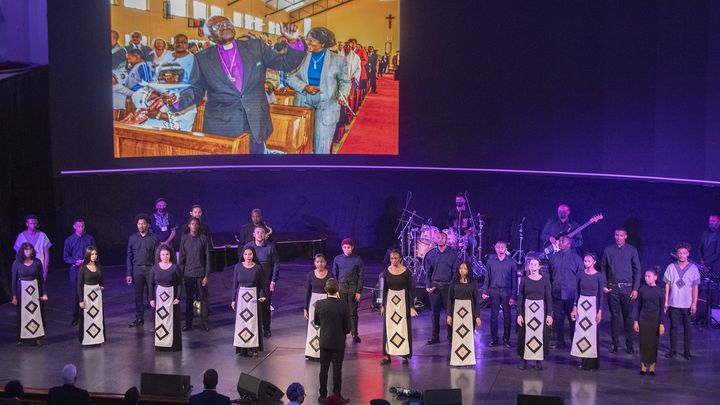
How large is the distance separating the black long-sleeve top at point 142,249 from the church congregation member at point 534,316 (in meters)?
5.35

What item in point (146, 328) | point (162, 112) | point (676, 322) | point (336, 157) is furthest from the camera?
point (336, 157)

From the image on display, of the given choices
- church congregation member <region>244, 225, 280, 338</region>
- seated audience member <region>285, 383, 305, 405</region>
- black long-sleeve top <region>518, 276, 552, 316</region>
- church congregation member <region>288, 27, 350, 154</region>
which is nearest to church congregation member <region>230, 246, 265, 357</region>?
church congregation member <region>244, 225, 280, 338</region>

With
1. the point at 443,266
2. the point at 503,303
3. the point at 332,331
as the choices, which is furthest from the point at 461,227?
the point at 332,331

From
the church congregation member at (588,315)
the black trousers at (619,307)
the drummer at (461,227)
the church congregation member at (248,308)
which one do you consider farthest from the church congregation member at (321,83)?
the church congregation member at (588,315)

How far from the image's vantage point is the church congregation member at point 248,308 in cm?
1183

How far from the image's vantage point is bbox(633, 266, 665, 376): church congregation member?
36.4ft

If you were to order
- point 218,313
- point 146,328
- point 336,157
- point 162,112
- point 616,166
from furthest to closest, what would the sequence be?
1. point 336,157
2. point 162,112
3. point 616,166
4. point 218,313
5. point 146,328

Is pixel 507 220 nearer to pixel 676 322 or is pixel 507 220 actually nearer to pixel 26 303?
pixel 676 322

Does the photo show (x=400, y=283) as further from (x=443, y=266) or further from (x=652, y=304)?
(x=652, y=304)

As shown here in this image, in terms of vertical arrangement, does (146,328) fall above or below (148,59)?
below

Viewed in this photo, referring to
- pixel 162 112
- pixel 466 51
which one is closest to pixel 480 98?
pixel 466 51

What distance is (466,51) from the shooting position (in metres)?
17.7

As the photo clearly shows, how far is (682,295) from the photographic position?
11.9m

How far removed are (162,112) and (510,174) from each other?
6.68 metres
